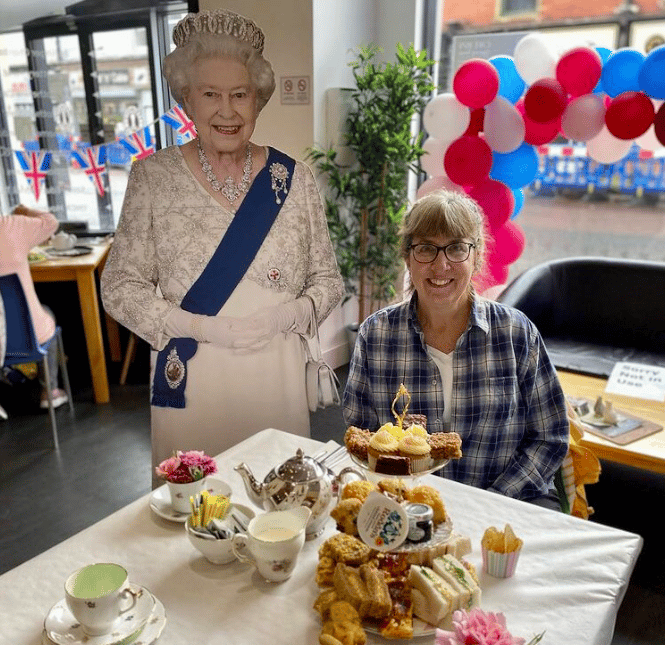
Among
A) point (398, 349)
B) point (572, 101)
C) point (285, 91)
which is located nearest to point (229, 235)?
point (398, 349)

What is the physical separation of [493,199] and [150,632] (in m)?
2.64

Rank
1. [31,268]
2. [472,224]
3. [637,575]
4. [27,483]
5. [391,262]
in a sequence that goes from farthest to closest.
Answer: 1. [391,262]
2. [31,268]
3. [27,483]
4. [637,575]
5. [472,224]

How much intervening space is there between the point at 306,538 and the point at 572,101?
248cm

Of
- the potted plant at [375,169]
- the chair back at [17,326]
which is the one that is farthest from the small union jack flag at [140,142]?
the chair back at [17,326]

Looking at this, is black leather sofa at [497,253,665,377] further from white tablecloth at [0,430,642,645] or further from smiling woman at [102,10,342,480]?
white tablecloth at [0,430,642,645]

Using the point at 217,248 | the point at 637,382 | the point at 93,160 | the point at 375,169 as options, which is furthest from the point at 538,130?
the point at 93,160

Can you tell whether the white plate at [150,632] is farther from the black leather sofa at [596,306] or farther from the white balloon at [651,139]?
the white balloon at [651,139]

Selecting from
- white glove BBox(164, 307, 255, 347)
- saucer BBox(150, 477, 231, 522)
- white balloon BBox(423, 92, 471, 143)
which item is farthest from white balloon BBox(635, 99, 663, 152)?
saucer BBox(150, 477, 231, 522)

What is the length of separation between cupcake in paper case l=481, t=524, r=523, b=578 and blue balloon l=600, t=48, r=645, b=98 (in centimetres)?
239

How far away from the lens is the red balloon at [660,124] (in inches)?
106

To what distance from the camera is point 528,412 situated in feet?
5.07

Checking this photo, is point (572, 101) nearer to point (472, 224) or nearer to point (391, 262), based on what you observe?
point (391, 262)

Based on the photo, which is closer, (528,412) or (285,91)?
(528,412)

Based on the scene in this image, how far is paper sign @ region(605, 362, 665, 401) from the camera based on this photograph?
8.80ft
